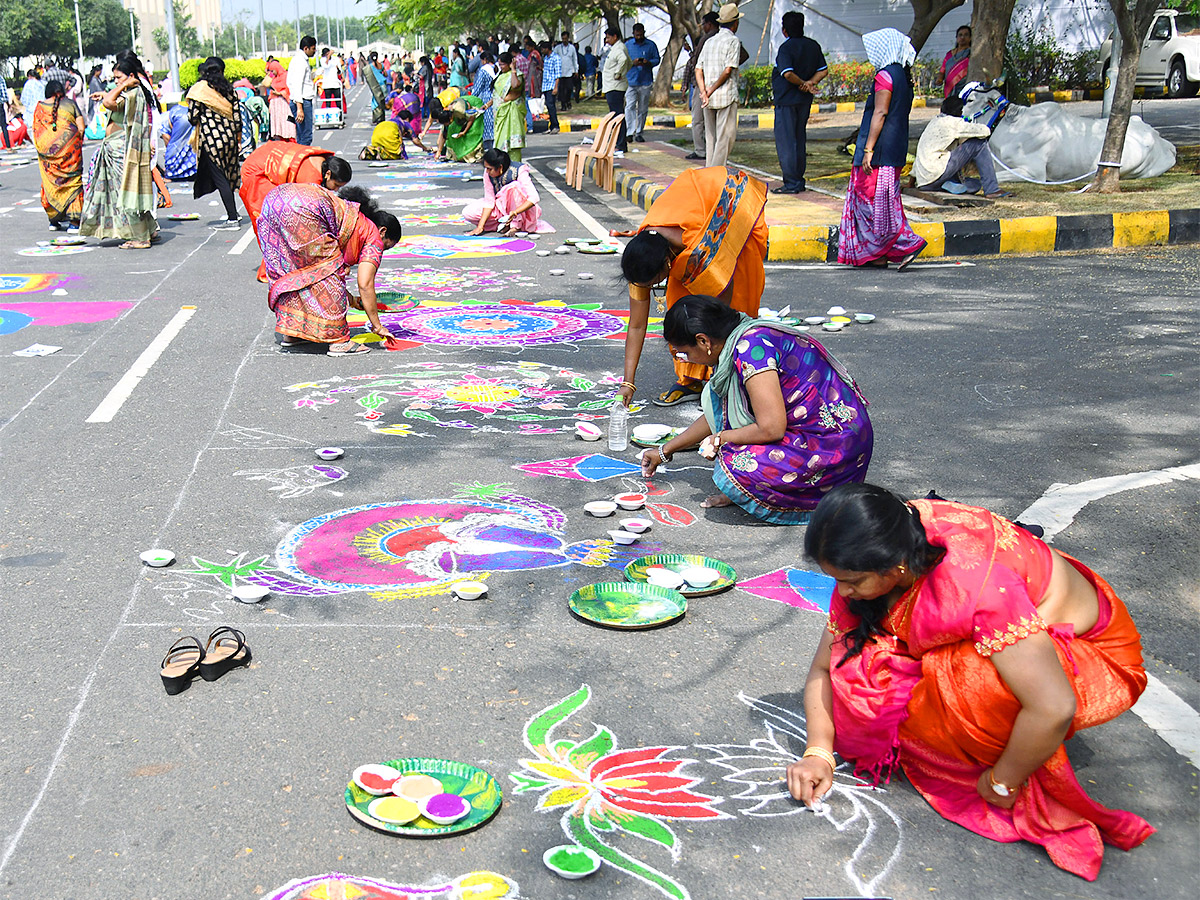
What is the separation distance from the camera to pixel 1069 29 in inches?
958

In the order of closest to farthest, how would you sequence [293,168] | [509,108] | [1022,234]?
1. [293,168]
2. [1022,234]
3. [509,108]

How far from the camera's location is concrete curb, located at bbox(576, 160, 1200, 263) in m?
8.82

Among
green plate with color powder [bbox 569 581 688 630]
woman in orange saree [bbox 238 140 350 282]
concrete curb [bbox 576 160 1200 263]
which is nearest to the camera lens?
green plate with color powder [bbox 569 581 688 630]

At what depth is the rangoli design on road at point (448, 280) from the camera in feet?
25.9

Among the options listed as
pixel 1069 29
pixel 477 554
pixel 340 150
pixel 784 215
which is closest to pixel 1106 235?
pixel 784 215

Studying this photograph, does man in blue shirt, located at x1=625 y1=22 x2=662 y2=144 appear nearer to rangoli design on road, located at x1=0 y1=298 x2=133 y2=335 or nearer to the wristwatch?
rangoli design on road, located at x1=0 y1=298 x2=133 y2=335

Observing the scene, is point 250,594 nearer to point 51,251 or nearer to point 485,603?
point 485,603

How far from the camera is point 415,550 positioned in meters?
3.68

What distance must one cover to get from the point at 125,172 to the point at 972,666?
908 centimetres

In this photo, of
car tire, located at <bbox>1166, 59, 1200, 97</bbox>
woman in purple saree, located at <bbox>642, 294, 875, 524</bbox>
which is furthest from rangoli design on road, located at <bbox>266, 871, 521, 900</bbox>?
car tire, located at <bbox>1166, 59, 1200, 97</bbox>

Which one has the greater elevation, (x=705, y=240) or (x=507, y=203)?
(x=705, y=240)

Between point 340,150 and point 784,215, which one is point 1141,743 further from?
point 340,150

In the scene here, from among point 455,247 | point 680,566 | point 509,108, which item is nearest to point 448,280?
point 455,247

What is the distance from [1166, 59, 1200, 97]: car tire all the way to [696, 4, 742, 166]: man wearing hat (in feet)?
49.2
